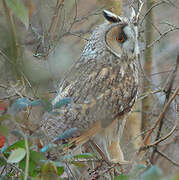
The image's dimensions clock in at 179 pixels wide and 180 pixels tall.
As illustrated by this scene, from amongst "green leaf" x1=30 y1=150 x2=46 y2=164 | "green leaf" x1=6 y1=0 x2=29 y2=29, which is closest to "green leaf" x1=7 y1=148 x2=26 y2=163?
"green leaf" x1=30 y1=150 x2=46 y2=164

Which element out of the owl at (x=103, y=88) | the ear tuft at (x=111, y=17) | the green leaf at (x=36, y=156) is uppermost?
the ear tuft at (x=111, y=17)

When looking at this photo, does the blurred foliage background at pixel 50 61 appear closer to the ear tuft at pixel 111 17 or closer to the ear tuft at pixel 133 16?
the ear tuft at pixel 133 16

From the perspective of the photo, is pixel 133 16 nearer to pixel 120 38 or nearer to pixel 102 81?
pixel 120 38

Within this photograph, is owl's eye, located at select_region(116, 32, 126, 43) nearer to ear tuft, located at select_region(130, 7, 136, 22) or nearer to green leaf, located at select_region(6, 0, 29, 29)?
ear tuft, located at select_region(130, 7, 136, 22)

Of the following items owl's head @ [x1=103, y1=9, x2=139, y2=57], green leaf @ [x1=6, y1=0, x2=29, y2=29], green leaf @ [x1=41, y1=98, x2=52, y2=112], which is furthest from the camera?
owl's head @ [x1=103, y1=9, x2=139, y2=57]

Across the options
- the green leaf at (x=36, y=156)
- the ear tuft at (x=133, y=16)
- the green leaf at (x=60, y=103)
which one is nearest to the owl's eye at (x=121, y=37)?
the ear tuft at (x=133, y=16)

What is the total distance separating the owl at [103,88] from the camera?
2381 mm

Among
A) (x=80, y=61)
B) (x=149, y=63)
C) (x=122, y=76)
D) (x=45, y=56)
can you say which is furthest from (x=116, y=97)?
(x=149, y=63)

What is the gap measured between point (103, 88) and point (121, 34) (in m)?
0.38

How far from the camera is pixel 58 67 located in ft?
6.35

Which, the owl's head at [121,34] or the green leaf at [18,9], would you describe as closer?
the green leaf at [18,9]

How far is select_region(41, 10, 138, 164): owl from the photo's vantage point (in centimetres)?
238

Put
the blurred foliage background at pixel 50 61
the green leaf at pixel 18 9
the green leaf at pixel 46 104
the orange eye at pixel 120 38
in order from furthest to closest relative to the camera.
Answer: the orange eye at pixel 120 38, the blurred foliage background at pixel 50 61, the green leaf at pixel 46 104, the green leaf at pixel 18 9

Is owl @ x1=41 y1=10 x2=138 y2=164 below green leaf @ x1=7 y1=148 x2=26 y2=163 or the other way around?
below
